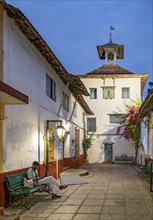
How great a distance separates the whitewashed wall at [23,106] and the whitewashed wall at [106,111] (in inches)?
662

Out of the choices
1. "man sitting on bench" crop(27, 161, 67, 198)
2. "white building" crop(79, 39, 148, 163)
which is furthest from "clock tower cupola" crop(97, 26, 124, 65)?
"man sitting on bench" crop(27, 161, 67, 198)

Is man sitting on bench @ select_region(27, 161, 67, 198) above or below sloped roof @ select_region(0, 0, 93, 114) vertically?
below

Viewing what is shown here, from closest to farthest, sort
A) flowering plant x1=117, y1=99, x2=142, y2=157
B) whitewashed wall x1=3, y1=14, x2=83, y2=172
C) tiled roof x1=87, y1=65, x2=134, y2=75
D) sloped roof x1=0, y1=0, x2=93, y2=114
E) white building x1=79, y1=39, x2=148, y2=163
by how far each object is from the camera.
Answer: sloped roof x1=0, y1=0, x2=93, y2=114, whitewashed wall x1=3, y1=14, x2=83, y2=172, flowering plant x1=117, y1=99, x2=142, y2=157, white building x1=79, y1=39, x2=148, y2=163, tiled roof x1=87, y1=65, x2=134, y2=75

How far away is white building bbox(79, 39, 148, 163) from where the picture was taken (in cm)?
3055

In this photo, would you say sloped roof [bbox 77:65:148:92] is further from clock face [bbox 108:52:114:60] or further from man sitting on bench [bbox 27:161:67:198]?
man sitting on bench [bbox 27:161:67:198]

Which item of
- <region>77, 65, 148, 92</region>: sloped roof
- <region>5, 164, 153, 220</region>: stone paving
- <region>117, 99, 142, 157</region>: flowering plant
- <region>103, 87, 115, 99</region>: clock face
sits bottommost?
<region>5, 164, 153, 220</region>: stone paving

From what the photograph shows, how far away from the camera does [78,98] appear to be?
918 inches

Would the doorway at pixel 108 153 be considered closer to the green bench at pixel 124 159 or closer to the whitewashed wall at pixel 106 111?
the whitewashed wall at pixel 106 111

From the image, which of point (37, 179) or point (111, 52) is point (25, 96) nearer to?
point (37, 179)

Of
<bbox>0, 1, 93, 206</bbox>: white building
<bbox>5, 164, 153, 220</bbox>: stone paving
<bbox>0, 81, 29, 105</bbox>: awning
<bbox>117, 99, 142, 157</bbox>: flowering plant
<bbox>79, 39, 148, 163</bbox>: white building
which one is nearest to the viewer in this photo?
<bbox>0, 81, 29, 105</bbox>: awning

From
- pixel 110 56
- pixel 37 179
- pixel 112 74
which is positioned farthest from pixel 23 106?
pixel 110 56

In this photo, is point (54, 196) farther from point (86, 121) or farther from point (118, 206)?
point (86, 121)

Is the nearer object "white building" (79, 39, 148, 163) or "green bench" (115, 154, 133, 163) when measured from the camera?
"green bench" (115, 154, 133, 163)

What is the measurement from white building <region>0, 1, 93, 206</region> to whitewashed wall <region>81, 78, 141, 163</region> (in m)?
14.4
